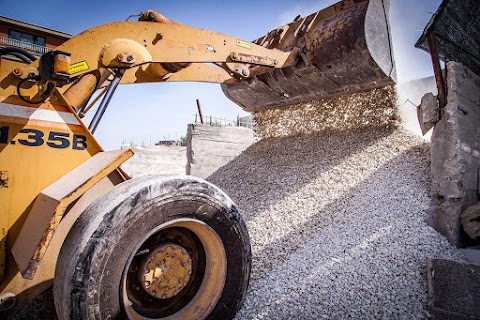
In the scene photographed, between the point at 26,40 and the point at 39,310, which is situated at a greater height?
the point at 26,40

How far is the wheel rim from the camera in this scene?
1.75m

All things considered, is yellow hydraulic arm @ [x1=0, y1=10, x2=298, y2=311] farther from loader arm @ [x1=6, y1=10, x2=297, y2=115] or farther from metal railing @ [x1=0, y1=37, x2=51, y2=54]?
metal railing @ [x1=0, y1=37, x2=51, y2=54]

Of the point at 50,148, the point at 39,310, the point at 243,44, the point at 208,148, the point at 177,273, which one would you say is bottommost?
the point at 39,310

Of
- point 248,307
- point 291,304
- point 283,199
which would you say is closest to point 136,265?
point 248,307

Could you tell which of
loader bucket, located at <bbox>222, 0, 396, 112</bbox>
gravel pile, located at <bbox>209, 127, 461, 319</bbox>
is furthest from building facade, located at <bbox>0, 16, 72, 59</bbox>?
gravel pile, located at <bbox>209, 127, 461, 319</bbox>

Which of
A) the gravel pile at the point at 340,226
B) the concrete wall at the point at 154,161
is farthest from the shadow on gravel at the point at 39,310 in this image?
the concrete wall at the point at 154,161

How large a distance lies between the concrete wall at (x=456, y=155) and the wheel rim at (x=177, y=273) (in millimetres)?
2515

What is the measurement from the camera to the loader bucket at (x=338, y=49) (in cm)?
383

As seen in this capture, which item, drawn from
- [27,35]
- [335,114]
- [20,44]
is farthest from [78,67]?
[27,35]

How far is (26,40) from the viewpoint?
66.7 ft

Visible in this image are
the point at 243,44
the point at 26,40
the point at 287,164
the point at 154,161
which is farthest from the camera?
the point at 26,40

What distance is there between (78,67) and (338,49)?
3191 millimetres

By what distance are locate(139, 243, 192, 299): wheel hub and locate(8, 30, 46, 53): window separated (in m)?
23.2

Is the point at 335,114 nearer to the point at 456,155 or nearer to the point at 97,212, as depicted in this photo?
the point at 456,155
